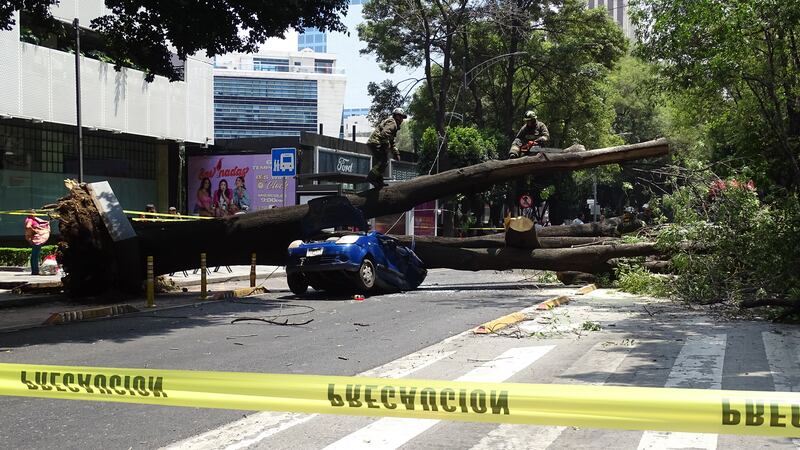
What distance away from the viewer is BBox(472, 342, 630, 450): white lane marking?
5008 mm

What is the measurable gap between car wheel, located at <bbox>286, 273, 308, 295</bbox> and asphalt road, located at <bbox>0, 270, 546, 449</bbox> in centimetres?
35

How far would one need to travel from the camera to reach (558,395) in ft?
9.89

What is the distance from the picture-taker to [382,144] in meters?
15.9

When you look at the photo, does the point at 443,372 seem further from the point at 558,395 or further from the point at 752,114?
the point at 752,114

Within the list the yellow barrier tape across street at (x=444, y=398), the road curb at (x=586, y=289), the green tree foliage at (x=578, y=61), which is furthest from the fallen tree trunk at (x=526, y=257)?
the green tree foliage at (x=578, y=61)

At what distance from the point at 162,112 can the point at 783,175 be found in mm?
22332

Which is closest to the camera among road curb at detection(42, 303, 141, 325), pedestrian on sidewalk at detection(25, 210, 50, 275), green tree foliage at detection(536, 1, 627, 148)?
road curb at detection(42, 303, 141, 325)

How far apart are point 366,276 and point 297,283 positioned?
1.54 m

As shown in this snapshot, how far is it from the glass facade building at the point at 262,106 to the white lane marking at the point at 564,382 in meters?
164

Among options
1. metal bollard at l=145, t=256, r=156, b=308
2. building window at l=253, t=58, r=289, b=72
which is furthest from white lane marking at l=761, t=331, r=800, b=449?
building window at l=253, t=58, r=289, b=72

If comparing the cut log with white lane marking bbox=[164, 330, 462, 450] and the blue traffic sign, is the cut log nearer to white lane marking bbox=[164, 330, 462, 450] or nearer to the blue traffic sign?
the blue traffic sign

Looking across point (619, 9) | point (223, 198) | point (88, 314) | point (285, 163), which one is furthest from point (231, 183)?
point (619, 9)

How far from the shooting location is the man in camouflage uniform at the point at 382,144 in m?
15.8

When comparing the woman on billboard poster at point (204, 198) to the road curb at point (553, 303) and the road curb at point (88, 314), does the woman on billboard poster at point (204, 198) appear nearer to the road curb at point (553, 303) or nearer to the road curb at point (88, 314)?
the road curb at point (88, 314)
